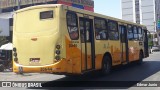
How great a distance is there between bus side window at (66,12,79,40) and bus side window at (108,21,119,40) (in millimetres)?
3960

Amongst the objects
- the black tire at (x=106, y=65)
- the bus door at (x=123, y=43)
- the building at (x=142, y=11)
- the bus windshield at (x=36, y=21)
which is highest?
the building at (x=142, y=11)

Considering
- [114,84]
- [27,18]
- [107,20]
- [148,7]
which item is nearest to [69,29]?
[27,18]

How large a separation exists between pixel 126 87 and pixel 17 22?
16.9 ft

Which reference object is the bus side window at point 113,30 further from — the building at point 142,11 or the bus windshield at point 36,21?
the building at point 142,11

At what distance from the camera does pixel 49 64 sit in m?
11.7

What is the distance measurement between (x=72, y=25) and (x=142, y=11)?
322ft

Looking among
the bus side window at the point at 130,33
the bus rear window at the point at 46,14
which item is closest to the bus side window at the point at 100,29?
the bus rear window at the point at 46,14

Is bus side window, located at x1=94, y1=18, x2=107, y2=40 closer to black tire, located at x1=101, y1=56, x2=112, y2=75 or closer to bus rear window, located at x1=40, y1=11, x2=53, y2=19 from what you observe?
black tire, located at x1=101, y1=56, x2=112, y2=75

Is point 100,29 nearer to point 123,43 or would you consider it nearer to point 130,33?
point 123,43

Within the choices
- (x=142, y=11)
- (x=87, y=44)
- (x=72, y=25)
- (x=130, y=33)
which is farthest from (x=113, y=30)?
(x=142, y=11)

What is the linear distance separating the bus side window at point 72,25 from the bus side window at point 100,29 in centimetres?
213

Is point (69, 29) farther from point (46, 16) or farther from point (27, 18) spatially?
point (27, 18)

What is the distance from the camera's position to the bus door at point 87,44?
13057 mm

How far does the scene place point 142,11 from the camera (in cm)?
10744
